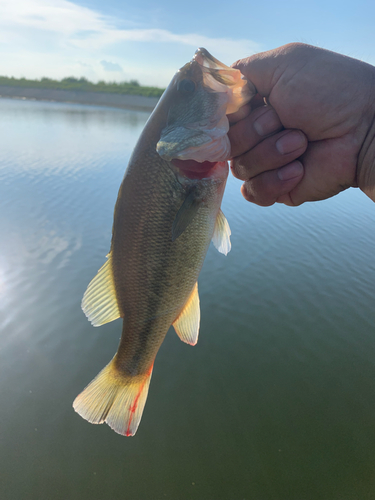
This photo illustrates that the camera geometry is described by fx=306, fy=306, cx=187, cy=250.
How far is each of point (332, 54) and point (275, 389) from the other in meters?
4.55

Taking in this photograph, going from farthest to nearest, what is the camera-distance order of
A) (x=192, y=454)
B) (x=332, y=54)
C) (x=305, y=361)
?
(x=305, y=361), (x=192, y=454), (x=332, y=54)

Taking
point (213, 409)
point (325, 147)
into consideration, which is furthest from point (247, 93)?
point (213, 409)

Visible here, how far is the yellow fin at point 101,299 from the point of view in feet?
6.68

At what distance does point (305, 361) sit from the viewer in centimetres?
538

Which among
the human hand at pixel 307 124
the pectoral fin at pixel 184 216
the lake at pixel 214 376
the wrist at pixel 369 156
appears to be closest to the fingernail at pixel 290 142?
the human hand at pixel 307 124

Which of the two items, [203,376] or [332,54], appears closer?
[332,54]

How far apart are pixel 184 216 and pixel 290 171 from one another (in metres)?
1.09

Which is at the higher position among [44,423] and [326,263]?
[326,263]

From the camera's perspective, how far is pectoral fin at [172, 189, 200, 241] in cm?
182

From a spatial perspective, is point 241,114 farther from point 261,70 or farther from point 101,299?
point 101,299

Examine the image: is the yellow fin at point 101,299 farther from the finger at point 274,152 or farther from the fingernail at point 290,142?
the fingernail at point 290,142

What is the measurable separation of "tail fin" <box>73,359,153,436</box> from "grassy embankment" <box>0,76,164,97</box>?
51843 mm

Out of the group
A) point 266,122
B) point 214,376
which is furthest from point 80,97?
point 266,122

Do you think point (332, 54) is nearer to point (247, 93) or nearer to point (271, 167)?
point (247, 93)
